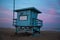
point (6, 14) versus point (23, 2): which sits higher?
point (23, 2)

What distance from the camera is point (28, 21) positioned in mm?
2164

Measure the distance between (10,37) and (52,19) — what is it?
0.58m

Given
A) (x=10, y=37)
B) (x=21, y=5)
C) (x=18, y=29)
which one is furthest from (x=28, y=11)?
(x=10, y=37)

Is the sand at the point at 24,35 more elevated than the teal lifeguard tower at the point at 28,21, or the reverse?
the teal lifeguard tower at the point at 28,21

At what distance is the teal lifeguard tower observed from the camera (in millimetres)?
2150

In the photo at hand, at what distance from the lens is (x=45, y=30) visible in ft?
7.08

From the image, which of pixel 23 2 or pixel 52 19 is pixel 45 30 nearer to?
pixel 52 19

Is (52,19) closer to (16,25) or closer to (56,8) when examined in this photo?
(56,8)

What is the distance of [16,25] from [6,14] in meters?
0.20

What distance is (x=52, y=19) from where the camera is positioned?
220cm

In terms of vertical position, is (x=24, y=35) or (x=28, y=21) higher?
(x=28, y=21)

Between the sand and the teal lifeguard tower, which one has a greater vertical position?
the teal lifeguard tower

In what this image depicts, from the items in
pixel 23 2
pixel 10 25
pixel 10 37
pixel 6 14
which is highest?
pixel 23 2

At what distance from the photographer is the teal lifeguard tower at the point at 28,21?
2.15 metres
